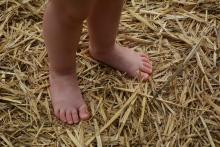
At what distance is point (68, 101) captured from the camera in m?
1.66

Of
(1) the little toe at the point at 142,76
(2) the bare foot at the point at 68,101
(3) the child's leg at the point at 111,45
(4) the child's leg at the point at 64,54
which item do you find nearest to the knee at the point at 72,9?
(4) the child's leg at the point at 64,54

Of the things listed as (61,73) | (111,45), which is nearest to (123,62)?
(111,45)

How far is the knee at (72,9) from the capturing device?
4.27 ft

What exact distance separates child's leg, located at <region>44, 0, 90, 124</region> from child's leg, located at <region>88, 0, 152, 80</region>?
0.14 meters

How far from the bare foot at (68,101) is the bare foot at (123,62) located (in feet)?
0.55

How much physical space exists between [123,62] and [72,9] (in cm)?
51

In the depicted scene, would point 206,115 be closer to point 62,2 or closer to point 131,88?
point 131,88

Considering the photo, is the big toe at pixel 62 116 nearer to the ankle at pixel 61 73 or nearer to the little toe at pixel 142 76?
the ankle at pixel 61 73

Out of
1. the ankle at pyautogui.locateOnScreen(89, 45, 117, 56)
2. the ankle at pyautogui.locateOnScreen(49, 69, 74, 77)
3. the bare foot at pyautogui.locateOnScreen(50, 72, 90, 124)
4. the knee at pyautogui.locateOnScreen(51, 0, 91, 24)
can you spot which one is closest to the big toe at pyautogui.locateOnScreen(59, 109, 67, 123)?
the bare foot at pyautogui.locateOnScreen(50, 72, 90, 124)

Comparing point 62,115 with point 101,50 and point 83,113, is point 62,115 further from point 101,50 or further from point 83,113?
point 101,50

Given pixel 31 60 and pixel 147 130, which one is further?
pixel 31 60

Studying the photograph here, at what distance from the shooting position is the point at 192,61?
6.10 ft

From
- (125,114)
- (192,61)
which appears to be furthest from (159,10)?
(125,114)

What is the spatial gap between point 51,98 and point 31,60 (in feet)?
0.69
